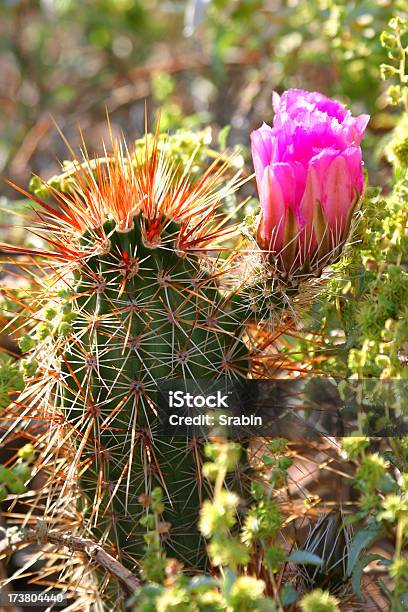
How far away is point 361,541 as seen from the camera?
119 cm

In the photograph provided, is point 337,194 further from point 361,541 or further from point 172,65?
point 172,65

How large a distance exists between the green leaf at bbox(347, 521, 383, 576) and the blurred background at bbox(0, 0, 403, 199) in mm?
1144

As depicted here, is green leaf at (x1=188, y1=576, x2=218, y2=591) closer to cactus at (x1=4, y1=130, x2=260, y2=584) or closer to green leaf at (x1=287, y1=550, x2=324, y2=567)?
green leaf at (x1=287, y1=550, x2=324, y2=567)

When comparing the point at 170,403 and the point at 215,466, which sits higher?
the point at 170,403

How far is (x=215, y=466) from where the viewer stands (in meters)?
1.06

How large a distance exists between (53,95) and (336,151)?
6.82 feet

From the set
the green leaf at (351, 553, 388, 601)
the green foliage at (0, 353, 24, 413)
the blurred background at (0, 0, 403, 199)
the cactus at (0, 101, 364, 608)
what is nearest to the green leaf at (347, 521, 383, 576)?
the green leaf at (351, 553, 388, 601)

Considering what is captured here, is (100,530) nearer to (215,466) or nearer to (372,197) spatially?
(215,466)

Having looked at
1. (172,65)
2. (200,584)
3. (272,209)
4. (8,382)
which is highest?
(172,65)

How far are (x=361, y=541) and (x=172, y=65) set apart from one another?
227 cm

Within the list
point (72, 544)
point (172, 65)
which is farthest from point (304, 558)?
point (172, 65)

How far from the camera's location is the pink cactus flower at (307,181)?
49.8 inches

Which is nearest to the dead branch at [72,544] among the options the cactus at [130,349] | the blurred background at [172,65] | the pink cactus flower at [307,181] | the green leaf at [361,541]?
the cactus at [130,349]

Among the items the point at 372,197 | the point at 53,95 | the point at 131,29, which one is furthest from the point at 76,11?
the point at 372,197
